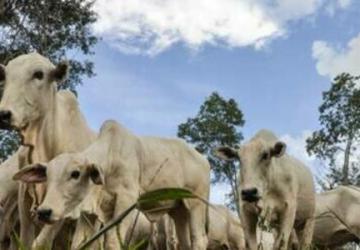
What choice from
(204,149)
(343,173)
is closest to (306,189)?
(343,173)

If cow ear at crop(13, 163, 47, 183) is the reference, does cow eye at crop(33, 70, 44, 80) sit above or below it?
above

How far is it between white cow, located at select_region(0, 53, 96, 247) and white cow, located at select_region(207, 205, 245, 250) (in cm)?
969

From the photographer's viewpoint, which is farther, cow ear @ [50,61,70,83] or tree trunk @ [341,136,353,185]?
tree trunk @ [341,136,353,185]

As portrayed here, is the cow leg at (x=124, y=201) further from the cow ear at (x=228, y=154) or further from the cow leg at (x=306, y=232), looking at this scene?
the cow leg at (x=306, y=232)

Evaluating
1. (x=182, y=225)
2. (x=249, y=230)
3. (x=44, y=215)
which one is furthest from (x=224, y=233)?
(x=44, y=215)

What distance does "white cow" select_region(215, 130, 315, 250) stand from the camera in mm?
8539

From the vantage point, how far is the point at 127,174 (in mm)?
7328

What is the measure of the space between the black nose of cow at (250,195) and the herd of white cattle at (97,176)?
0.04 ft

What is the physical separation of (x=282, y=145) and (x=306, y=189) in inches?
75.5

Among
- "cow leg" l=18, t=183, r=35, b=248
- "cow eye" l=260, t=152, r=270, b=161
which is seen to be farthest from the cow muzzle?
"cow eye" l=260, t=152, r=270, b=161

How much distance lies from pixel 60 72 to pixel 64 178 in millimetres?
961

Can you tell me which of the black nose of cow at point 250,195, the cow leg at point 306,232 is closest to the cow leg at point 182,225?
the black nose of cow at point 250,195

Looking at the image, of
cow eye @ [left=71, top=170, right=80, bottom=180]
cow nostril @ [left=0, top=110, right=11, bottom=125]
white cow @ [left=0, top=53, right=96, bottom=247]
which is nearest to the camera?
cow nostril @ [left=0, top=110, right=11, bottom=125]

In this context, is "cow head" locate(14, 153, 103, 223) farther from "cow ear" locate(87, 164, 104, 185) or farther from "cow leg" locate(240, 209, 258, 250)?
"cow leg" locate(240, 209, 258, 250)
